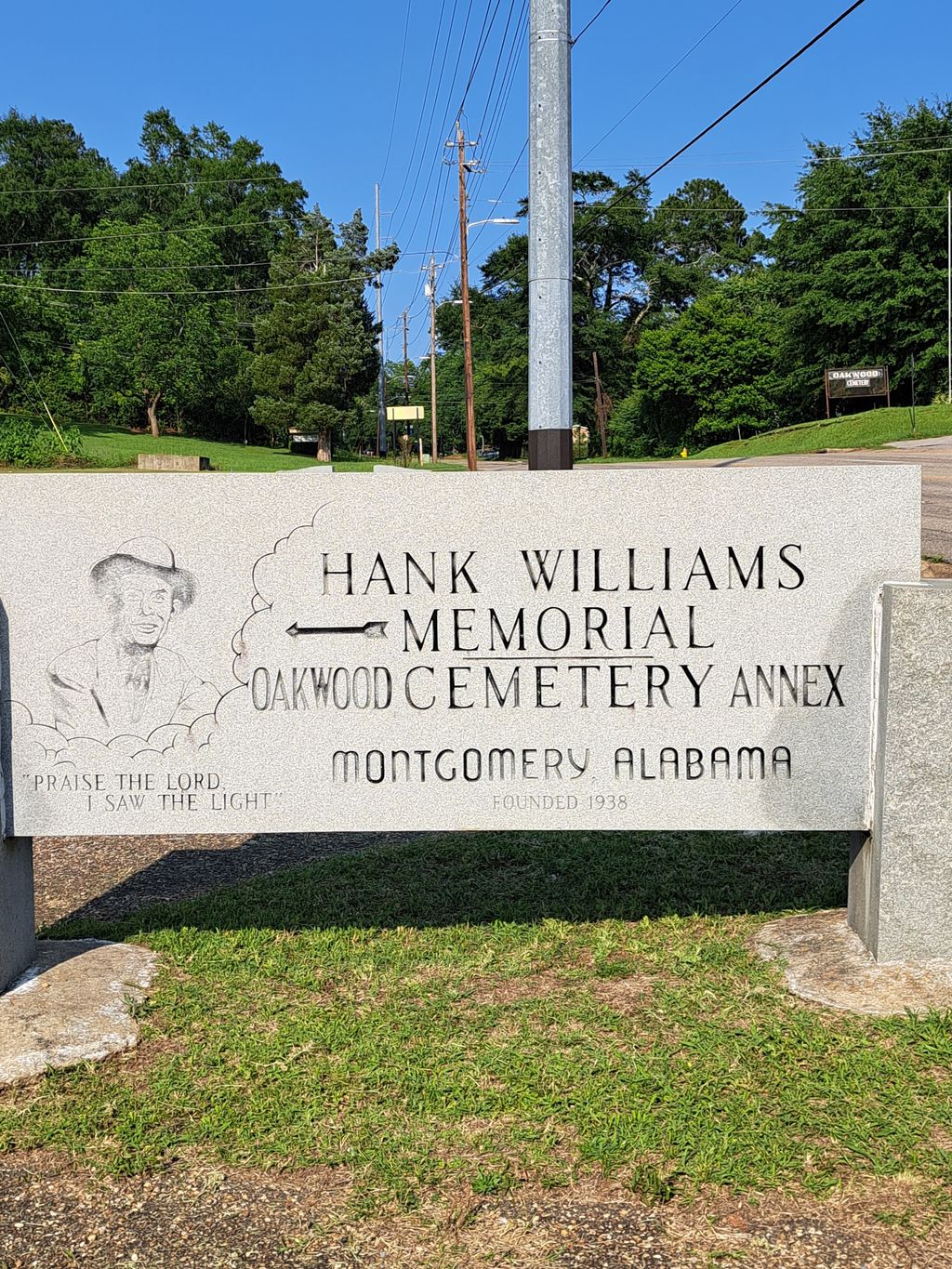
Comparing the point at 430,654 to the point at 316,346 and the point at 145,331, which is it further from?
the point at 145,331

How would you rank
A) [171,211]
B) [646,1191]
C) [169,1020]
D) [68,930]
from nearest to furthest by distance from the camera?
[646,1191]
[169,1020]
[68,930]
[171,211]

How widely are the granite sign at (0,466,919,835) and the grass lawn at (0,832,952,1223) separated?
55 centimetres

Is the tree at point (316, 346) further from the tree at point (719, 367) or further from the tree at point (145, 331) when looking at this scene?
the tree at point (719, 367)

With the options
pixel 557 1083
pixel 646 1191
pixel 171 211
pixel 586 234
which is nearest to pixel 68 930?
pixel 557 1083

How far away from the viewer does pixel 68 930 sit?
483 centimetres

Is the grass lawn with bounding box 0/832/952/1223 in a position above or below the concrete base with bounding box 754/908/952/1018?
below

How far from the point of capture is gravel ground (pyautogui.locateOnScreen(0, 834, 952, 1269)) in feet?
8.89

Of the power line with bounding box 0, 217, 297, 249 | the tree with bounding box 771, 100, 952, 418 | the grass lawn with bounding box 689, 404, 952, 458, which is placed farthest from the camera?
the power line with bounding box 0, 217, 297, 249

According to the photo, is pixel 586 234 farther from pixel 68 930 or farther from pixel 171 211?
pixel 68 930

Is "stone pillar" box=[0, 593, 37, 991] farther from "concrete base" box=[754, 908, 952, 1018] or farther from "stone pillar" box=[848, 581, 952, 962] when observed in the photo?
"stone pillar" box=[848, 581, 952, 962]

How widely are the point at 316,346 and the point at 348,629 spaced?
60273 mm

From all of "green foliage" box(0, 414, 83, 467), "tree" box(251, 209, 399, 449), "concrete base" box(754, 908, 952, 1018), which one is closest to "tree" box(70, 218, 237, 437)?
"tree" box(251, 209, 399, 449)

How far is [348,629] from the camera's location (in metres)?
Result: 4.28

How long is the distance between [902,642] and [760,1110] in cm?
157
